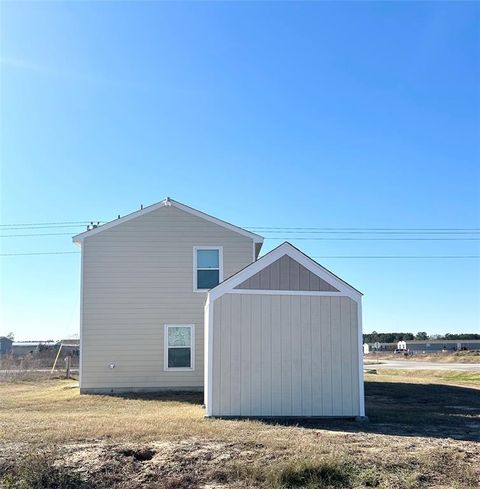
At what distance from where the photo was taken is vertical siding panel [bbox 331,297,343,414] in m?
11.9

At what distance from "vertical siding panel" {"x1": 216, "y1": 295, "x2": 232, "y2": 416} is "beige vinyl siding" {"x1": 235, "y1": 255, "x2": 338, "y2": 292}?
0.57m

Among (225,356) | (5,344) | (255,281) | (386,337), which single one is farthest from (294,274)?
(386,337)

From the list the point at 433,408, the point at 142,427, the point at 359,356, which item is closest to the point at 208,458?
the point at 142,427

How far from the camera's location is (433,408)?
1427 cm

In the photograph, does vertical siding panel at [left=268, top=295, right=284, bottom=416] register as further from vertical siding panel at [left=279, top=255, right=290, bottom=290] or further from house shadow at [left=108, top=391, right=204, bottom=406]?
house shadow at [left=108, top=391, right=204, bottom=406]

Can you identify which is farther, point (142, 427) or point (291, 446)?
point (142, 427)

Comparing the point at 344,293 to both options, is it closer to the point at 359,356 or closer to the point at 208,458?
the point at 359,356

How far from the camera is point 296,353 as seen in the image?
11914mm

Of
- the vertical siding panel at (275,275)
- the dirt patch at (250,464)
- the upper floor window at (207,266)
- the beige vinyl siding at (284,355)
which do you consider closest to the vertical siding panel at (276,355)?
the beige vinyl siding at (284,355)

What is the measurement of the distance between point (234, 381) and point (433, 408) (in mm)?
5697

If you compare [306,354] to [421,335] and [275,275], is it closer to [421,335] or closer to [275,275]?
[275,275]

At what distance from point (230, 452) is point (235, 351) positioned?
13.1 ft

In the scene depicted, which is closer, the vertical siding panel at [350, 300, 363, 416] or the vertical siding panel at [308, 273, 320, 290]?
the vertical siding panel at [350, 300, 363, 416]

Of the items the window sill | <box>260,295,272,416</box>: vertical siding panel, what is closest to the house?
the window sill
